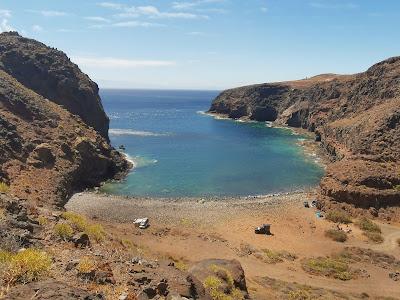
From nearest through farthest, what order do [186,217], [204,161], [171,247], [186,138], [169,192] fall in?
1. [171,247]
2. [186,217]
3. [169,192]
4. [204,161]
5. [186,138]

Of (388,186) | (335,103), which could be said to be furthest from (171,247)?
(335,103)

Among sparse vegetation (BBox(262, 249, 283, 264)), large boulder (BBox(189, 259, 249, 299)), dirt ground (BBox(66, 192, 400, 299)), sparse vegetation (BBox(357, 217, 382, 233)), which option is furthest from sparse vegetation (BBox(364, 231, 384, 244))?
large boulder (BBox(189, 259, 249, 299))

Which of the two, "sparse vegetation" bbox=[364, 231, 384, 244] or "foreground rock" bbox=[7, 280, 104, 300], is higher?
"foreground rock" bbox=[7, 280, 104, 300]

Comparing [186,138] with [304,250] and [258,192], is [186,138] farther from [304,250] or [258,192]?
[304,250]

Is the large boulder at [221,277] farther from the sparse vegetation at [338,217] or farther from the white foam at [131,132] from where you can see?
the white foam at [131,132]

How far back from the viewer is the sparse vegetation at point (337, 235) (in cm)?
4809

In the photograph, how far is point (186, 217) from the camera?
182 feet

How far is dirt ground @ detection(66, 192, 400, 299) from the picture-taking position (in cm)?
3700

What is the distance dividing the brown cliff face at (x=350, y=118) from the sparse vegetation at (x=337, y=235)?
9601mm

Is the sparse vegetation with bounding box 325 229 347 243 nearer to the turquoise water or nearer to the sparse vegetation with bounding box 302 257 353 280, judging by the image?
the sparse vegetation with bounding box 302 257 353 280

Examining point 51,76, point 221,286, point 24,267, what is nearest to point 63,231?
point 24,267

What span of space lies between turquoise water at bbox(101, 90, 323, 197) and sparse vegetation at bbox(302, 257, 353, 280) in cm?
2744

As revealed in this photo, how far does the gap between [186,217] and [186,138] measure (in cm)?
7201

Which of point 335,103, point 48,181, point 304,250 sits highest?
point 335,103
